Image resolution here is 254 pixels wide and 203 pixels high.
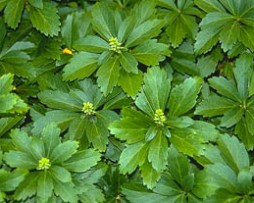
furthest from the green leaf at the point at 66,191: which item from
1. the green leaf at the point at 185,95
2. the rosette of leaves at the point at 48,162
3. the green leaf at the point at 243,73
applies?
the green leaf at the point at 243,73

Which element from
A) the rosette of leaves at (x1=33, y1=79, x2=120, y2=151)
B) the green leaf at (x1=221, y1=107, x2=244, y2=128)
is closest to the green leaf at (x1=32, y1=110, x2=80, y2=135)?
the rosette of leaves at (x1=33, y1=79, x2=120, y2=151)

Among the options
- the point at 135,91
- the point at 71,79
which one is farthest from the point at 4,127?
the point at 135,91

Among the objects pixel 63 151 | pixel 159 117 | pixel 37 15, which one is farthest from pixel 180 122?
pixel 37 15

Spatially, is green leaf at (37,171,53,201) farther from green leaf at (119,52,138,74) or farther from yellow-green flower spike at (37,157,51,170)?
green leaf at (119,52,138,74)

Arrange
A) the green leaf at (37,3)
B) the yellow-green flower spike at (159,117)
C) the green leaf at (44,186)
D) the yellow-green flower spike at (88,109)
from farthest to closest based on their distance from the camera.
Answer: the green leaf at (37,3), the yellow-green flower spike at (88,109), the yellow-green flower spike at (159,117), the green leaf at (44,186)

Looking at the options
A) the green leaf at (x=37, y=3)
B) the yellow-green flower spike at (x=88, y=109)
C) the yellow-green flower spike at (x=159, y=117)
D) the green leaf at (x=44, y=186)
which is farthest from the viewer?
the green leaf at (x=37, y=3)

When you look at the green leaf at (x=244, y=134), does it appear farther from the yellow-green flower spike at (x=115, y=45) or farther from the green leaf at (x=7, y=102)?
the green leaf at (x=7, y=102)

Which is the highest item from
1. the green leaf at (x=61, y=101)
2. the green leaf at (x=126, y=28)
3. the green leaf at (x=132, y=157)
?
the green leaf at (x=126, y=28)
